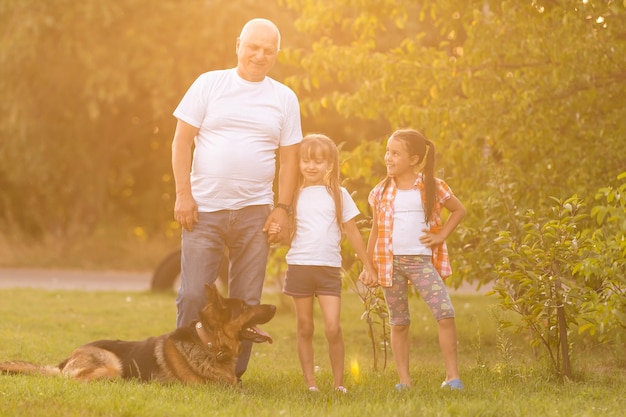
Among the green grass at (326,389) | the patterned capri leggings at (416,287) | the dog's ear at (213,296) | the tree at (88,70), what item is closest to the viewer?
the green grass at (326,389)

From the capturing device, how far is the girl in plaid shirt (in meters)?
6.46

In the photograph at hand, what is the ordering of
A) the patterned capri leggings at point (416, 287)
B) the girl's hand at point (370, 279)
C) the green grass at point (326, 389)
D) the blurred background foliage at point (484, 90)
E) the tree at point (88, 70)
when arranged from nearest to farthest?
the green grass at point (326, 389), the patterned capri leggings at point (416, 287), the girl's hand at point (370, 279), the blurred background foliage at point (484, 90), the tree at point (88, 70)

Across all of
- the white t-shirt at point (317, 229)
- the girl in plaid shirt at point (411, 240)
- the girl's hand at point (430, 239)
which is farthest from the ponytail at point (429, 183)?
the white t-shirt at point (317, 229)

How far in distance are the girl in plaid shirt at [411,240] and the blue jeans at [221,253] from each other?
2.49ft

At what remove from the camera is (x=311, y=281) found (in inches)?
250

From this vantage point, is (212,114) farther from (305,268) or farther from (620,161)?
(620,161)

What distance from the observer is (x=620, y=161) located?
877 cm

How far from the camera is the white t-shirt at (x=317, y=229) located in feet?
20.8

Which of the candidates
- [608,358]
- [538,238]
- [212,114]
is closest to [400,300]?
[538,238]

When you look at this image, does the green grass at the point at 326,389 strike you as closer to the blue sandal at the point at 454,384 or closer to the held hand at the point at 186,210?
the blue sandal at the point at 454,384

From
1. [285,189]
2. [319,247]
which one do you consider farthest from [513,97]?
[319,247]

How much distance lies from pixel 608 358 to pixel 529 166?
2.05m

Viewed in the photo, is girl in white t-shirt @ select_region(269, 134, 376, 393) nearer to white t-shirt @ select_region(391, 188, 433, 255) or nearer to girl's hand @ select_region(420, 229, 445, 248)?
white t-shirt @ select_region(391, 188, 433, 255)

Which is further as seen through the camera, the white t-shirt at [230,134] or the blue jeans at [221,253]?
the blue jeans at [221,253]
